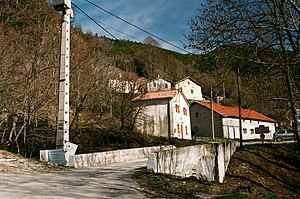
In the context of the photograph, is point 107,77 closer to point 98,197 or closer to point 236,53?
point 236,53

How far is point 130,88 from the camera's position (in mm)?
31969

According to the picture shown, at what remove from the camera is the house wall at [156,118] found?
37719 mm

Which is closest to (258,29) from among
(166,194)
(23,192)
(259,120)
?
(166,194)

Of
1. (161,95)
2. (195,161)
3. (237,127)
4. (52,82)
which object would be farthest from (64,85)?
(237,127)

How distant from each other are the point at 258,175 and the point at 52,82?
14.2m

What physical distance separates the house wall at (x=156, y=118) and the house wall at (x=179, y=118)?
0.74 metres

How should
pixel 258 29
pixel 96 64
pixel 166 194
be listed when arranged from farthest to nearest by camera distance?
pixel 96 64 < pixel 258 29 < pixel 166 194

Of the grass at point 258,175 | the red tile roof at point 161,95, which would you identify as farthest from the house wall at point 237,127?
the grass at point 258,175

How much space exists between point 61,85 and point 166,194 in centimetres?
830

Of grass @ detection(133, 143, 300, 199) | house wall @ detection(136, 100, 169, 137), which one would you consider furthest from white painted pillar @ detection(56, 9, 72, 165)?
house wall @ detection(136, 100, 169, 137)

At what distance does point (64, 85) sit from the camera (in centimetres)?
1399

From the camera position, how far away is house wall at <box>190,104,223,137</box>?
4762 cm

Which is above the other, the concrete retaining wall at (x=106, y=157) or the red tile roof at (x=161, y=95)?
the red tile roof at (x=161, y=95)

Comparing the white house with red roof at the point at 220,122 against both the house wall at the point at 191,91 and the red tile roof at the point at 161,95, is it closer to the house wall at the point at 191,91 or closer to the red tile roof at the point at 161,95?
the red tile roof at the point at 161,95
